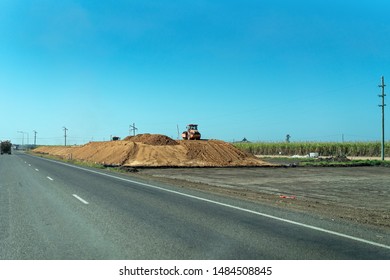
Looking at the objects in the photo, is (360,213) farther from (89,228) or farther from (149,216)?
(89,228)

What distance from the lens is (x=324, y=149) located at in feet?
275

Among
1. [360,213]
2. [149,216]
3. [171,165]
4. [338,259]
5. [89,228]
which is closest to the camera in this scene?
[338,259]

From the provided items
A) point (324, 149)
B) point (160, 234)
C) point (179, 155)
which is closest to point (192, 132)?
point (179, 155)

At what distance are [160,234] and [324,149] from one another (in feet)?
262

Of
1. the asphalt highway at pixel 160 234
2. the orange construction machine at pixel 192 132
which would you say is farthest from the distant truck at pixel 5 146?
the asphalt highway at pixel 160 234

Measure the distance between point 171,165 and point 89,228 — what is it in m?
36.4

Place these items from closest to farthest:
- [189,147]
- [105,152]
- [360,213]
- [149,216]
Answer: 1. [149,216]
2. [360,213]
3. [189,147]
4. [105,152]

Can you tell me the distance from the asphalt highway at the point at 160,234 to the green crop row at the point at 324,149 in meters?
66.6

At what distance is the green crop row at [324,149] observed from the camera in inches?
3056

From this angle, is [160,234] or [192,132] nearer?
[160,234]

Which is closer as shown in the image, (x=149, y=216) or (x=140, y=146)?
(x=149, y=216)

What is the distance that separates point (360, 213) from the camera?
40.5 feet

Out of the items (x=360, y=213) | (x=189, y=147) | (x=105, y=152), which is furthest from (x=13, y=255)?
(x=105, y=152)

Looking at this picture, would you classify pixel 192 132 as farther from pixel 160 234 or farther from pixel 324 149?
pixel 160 234
